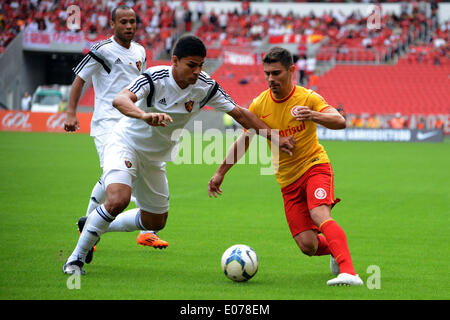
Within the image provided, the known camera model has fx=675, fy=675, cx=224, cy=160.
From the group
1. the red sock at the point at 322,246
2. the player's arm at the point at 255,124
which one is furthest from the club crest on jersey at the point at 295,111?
the red sock at the point at 322,246

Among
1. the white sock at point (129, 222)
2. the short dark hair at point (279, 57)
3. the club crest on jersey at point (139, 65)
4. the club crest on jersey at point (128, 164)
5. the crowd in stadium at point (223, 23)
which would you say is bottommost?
the white sock at point (129, 222)

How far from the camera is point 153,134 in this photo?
21.9ft

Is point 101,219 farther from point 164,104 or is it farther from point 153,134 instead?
point 164,104

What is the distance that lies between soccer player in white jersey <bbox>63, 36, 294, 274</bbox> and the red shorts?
384 mm

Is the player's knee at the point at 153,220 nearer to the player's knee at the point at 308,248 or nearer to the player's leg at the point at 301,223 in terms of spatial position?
the player's leg at the point at 301,223

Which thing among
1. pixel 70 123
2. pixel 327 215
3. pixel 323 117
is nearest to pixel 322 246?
pixel 327 215

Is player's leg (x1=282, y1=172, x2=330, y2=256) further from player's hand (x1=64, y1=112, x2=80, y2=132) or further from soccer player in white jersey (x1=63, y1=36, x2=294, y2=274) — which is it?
player's hand (x1=64, y1=112, x2=80, y2=132)

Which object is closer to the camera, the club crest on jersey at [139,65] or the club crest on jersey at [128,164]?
the club crest on jersey at [128,164]

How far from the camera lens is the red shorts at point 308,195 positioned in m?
6.55

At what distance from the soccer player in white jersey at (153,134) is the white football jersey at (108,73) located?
3.30 feet

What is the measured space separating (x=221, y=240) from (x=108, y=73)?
2613 mm

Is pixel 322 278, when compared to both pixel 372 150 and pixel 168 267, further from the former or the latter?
pixel 372 150
